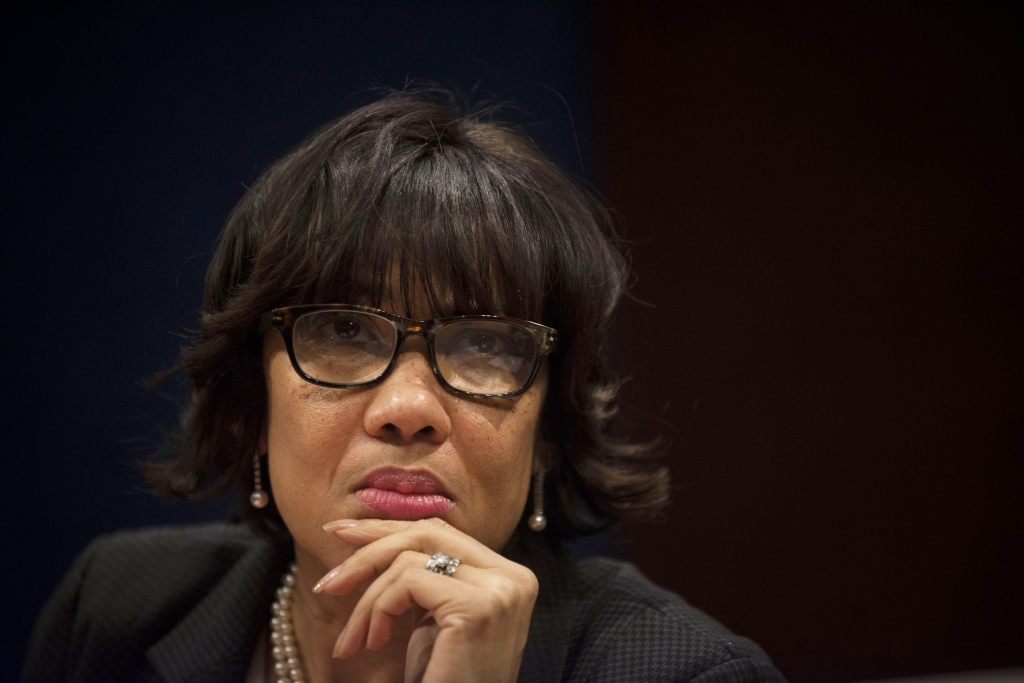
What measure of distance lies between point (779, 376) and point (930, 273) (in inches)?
13.8

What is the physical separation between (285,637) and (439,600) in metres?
0.59

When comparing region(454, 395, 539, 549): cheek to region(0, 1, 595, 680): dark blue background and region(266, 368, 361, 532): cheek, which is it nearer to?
region(266, 368, 361, 532): cheek

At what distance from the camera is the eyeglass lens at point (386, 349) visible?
4.04 ft

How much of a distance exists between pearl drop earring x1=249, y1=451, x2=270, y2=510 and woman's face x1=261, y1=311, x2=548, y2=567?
0.52ft

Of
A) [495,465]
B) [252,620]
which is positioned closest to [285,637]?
[252,620]

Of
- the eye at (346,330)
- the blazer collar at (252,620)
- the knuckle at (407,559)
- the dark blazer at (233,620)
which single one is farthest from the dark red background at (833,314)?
the knuckle at (407,559)

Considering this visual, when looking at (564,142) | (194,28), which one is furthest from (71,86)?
(564,142)

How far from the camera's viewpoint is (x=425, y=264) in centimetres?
122

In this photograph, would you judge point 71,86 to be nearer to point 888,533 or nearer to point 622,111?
point 622,111

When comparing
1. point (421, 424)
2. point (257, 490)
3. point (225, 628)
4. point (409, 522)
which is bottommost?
point (225, 628)

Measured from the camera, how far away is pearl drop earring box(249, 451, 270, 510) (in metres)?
1.46

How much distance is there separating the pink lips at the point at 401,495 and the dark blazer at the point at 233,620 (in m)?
0.26

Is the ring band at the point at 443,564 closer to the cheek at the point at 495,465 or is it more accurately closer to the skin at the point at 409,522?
the skin at the point at 409,522

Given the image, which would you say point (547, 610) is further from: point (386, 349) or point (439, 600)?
point (386, 349)
